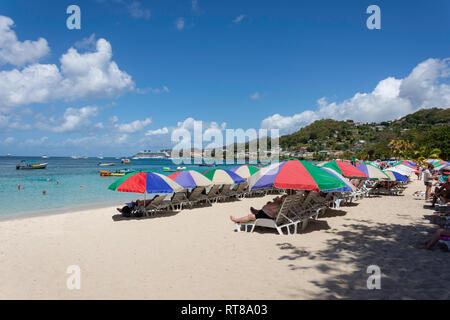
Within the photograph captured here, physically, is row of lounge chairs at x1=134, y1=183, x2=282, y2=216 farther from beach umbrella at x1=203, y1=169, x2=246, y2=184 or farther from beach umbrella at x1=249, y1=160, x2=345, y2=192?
beach umbrella at x1=249, y1=160, x2=345, y2=192

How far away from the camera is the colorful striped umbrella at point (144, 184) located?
29.5ft

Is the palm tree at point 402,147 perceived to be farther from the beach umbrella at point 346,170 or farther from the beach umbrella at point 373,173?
the beach umbrella at point 346,170

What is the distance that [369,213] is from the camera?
370 inches

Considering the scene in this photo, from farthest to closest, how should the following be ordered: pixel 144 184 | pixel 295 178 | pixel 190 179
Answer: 1. pixel 190 179
2. pixel 144 184
3. pixel 295 178

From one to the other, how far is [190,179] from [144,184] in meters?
2.41

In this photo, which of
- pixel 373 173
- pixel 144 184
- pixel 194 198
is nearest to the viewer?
pixel 144 184

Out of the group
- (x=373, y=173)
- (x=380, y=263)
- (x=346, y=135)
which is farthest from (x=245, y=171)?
(x=346, y=135)

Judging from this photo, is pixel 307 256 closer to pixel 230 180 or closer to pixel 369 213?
pixel 369 213

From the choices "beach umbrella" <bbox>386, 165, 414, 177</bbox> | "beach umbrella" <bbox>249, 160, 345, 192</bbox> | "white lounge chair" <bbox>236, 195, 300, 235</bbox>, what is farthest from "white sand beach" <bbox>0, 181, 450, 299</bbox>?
"beach umbrella" <bbox>386, 165, 414, 177</bbox>

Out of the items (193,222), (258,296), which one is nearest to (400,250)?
(258,296)

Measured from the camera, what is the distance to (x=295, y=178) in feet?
21.2

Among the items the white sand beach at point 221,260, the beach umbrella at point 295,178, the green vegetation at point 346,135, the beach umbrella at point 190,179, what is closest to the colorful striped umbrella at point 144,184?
the white sand beach at point 221,260

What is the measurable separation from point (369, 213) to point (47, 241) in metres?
10.2

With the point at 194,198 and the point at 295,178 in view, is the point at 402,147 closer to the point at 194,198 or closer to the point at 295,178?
the point at 194,198
